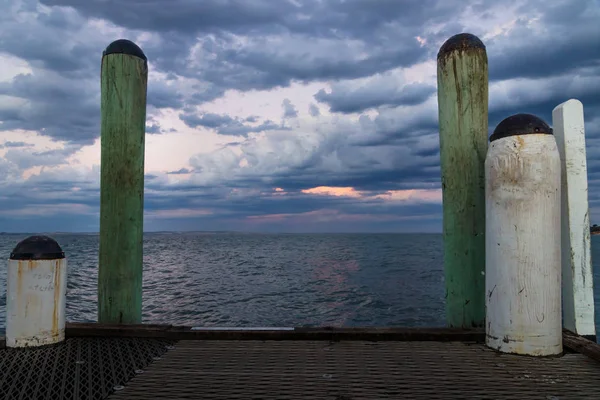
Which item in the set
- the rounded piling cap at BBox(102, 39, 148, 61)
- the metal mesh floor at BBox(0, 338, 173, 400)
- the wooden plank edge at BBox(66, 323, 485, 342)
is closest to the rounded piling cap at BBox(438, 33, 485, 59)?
the wooden plank edge at BBox(66, 323, 485, 342)

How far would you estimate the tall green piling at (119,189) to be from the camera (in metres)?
5.53

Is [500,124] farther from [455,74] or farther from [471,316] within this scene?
[471,316]

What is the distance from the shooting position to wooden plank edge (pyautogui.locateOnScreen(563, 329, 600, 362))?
4.13 metres

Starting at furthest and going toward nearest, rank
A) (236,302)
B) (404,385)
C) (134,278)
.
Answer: (236,302) → (134,278) → (404,385)

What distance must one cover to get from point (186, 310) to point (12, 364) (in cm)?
1130

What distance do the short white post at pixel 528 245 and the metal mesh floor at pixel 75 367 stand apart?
12.6ft

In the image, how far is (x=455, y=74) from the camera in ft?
17.3

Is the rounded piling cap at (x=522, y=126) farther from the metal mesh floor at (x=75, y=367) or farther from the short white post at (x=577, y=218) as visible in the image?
the metal mesh floor at (x=75, y=367)

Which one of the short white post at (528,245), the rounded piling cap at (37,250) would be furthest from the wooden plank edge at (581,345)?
the rounded piling cap at (37,250)

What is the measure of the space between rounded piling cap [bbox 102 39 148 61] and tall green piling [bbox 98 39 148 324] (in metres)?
0.01

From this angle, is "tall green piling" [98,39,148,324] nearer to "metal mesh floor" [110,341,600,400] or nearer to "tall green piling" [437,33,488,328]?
"metal mesh floor" [110,341,600,400]

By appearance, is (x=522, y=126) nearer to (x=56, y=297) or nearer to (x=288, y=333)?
(x=288, y=333)

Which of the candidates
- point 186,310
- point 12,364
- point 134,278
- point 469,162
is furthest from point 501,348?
point 186,310

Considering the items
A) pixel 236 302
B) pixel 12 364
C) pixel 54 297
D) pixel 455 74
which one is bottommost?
pixel 236 302
